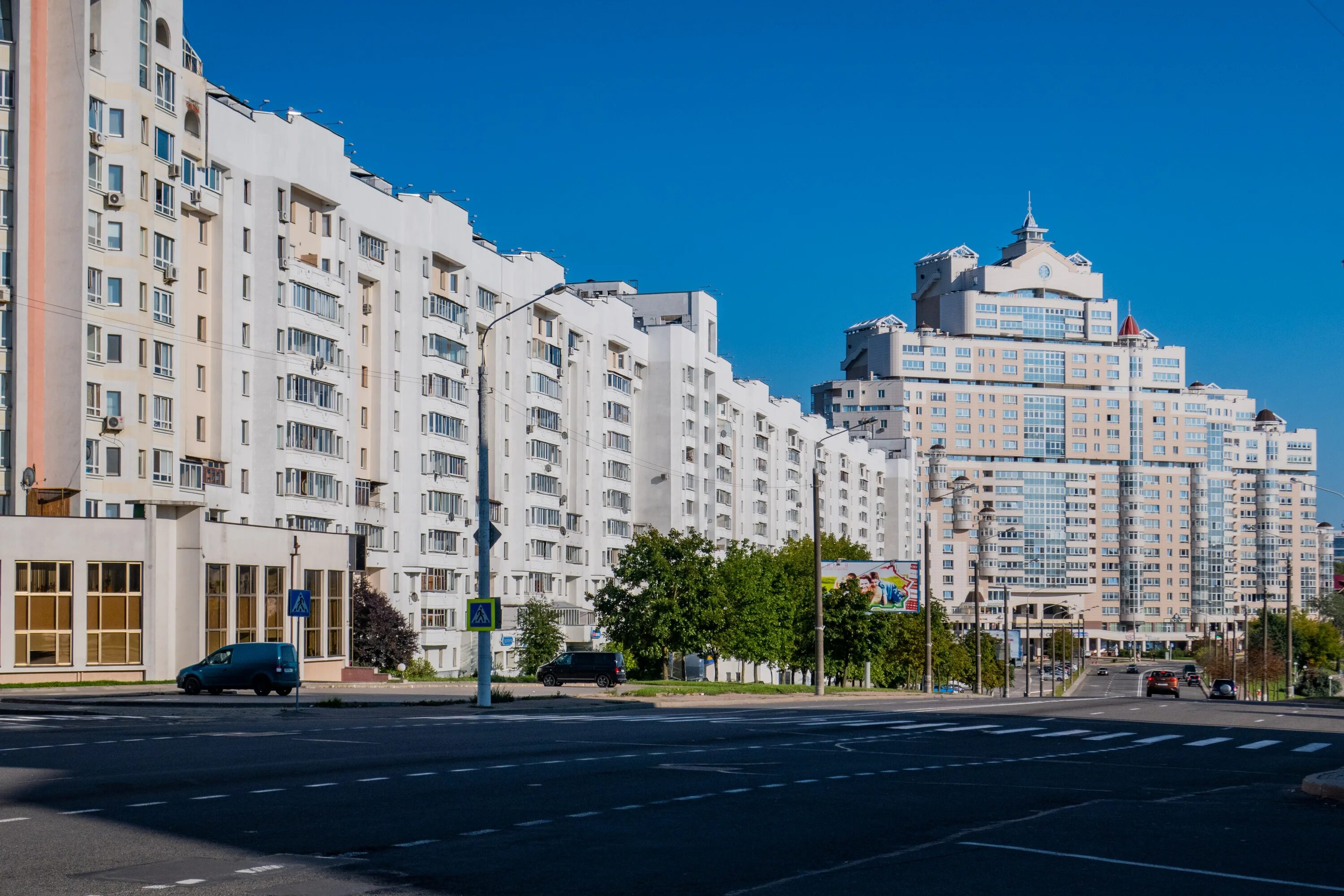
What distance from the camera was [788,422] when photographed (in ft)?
507

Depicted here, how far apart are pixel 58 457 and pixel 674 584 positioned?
3655 cm

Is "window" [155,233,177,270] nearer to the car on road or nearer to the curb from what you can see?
the curb

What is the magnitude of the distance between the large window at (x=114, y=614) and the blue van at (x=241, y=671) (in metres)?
10.9

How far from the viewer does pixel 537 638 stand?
90.2 metres

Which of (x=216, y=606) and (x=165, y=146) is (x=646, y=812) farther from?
(x=165, y=146)

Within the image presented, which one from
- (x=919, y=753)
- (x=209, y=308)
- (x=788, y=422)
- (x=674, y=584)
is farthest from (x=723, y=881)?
(x=788, y=422)

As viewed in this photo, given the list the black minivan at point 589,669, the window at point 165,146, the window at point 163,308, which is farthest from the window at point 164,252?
the black minivan at point 589,669

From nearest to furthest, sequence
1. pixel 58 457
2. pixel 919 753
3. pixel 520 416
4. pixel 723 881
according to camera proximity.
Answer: pixel 723 881 → pixel 919 753 → pixel 58 457 → pixel 520 416

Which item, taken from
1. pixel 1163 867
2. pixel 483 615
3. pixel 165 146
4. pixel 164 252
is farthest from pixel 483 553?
pixel 165 146

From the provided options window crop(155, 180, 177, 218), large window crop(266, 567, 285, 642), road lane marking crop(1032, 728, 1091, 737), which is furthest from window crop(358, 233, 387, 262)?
road lane marking crop(1032, 728, 1091, 737)

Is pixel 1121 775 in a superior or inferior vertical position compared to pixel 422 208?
inferior

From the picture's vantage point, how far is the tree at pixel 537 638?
9006 centimetres

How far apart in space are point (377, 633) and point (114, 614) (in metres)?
22.7

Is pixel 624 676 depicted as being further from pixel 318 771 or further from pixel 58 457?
pixel 318 771
